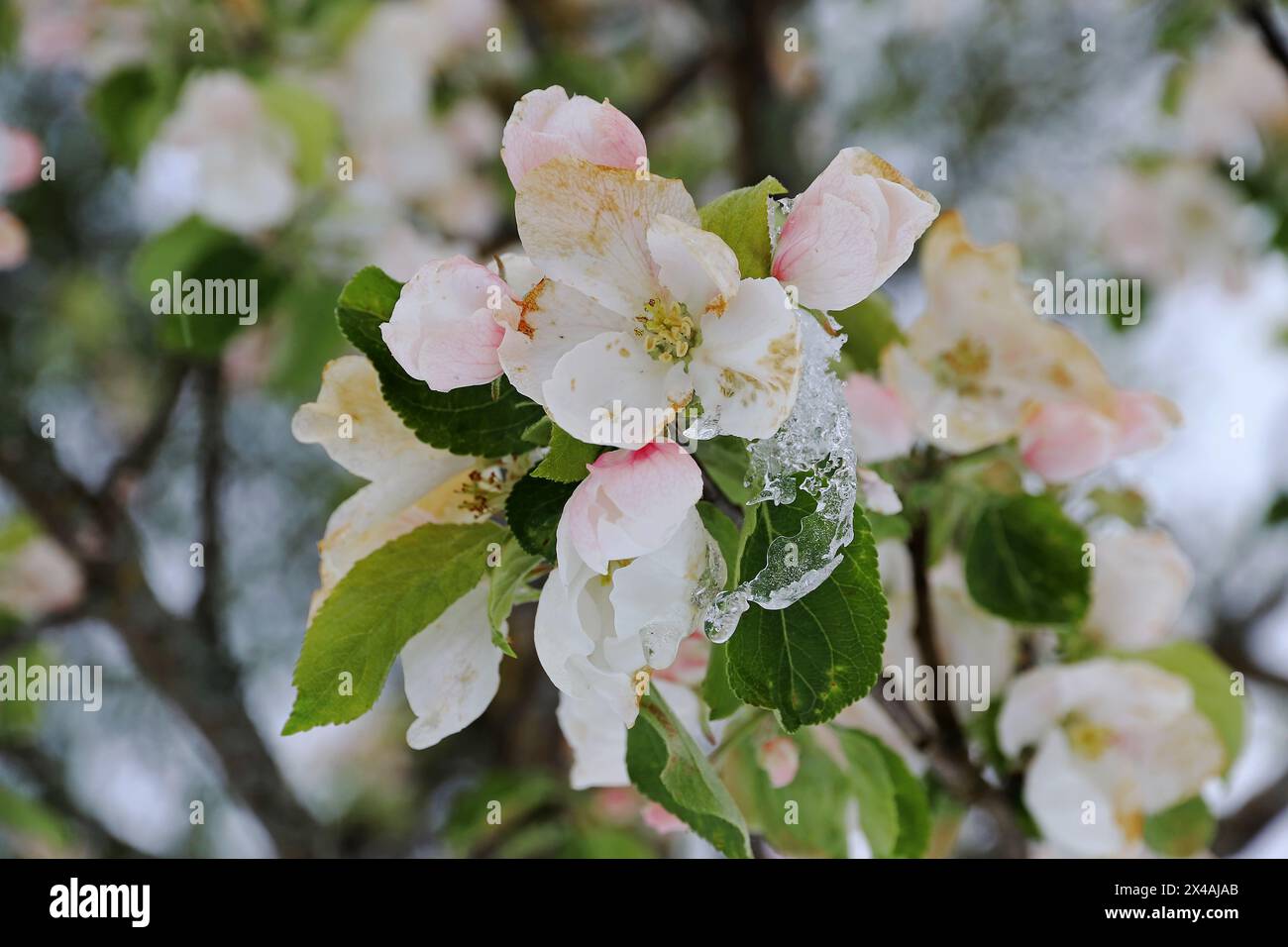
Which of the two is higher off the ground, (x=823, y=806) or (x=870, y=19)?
(x=870, y=19)

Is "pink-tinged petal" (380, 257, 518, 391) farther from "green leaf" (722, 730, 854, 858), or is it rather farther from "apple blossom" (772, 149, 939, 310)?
"green leaf" (722, 730, 854, 858)

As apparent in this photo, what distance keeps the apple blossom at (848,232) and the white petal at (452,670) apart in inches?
4.3

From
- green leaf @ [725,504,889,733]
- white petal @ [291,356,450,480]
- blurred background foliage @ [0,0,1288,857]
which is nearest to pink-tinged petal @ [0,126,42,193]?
blurred background foliage @ [0,0,1288,857]

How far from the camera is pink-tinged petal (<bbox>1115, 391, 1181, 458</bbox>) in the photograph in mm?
398

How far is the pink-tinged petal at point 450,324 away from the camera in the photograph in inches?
9.7

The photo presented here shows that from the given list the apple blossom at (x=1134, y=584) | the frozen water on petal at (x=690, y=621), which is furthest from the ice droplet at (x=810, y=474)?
the apple blossom at (x=1134, y=584)

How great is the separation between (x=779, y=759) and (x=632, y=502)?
184 millimetres

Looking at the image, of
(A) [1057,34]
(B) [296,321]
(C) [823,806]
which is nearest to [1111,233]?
(A) [1057,34]

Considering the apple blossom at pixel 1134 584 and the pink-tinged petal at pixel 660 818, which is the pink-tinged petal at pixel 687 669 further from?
the apple blossom at pixel 1134 584

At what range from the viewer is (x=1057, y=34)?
4.26 ft

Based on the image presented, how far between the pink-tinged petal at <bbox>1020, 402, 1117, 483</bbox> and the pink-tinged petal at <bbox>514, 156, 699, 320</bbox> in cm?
19

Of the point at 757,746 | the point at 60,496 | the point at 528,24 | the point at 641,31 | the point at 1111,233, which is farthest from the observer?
the point at 641,31

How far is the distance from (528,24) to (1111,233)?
1.95 feet
